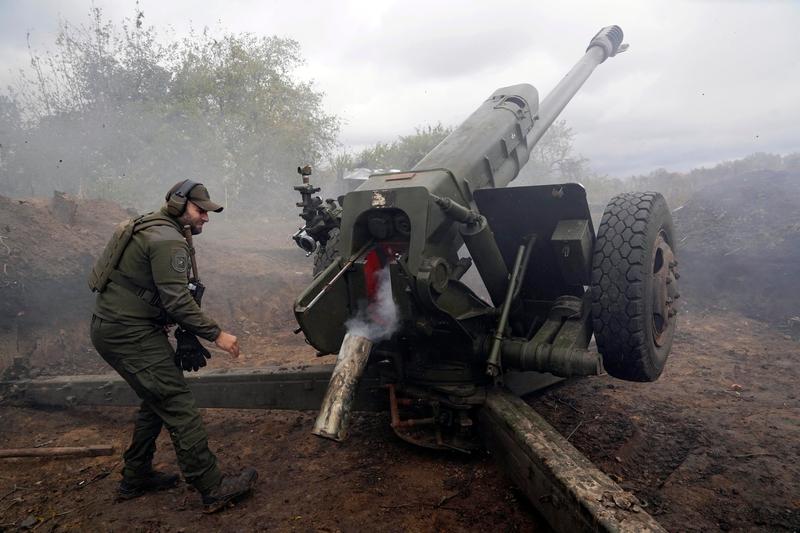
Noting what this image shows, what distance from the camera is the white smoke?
288cm

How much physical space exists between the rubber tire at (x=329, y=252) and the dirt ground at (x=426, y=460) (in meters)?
1.18

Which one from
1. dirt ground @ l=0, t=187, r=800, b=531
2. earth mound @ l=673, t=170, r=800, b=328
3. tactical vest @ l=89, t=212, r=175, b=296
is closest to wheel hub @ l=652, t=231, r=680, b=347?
dirt ground @ l=0, t=187, r=800, b=531

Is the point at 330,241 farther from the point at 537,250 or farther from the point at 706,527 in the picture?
the point at 706,527

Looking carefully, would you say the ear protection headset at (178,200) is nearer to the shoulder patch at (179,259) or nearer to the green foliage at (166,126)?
the shoulder patch at (179,259)

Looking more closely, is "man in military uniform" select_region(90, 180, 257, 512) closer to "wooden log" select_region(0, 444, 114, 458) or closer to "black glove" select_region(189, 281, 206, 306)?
"black glove" select_region(189, 281, 206, 306)

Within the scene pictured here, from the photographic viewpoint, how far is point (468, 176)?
3.46 m

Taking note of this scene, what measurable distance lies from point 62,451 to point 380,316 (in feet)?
7.64

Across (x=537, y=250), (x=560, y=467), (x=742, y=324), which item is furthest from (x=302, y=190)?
(x=742, y=324)

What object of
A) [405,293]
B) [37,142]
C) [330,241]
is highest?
[37,142]

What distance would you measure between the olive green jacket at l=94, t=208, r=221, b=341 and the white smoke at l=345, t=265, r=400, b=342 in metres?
0.80

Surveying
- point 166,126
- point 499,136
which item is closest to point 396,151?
point 166,126

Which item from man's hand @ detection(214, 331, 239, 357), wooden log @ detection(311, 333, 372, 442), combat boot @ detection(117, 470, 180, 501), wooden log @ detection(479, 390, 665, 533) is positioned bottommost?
combat boot @ detection(117, 470, 180, 501)

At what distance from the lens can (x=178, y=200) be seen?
111 inches

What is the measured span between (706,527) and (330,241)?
2874mm
